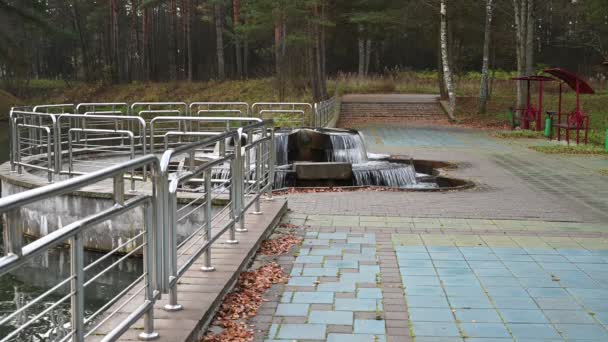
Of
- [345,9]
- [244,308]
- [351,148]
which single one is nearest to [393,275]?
[244,308]

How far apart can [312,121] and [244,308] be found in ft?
63.8

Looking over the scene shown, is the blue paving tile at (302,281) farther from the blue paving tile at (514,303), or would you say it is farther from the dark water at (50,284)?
the dark water at (50,284)

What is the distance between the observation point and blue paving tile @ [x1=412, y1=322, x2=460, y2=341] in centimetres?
489

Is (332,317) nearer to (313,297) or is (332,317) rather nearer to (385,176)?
(313,297)

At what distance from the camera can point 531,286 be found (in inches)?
241

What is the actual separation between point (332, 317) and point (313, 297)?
0.55m

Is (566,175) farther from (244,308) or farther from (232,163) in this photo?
(244,308)

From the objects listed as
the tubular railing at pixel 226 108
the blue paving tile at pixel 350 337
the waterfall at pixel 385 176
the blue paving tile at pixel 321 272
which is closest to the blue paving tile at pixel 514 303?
the blue paving tile at pixel 350 337

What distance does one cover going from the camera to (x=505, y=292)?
593 cm

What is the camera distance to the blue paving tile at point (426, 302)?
5543 millimetres

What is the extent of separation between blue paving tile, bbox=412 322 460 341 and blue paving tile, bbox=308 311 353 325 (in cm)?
48

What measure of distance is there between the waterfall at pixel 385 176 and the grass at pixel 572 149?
654cm

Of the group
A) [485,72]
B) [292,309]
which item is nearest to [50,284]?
[292,309]

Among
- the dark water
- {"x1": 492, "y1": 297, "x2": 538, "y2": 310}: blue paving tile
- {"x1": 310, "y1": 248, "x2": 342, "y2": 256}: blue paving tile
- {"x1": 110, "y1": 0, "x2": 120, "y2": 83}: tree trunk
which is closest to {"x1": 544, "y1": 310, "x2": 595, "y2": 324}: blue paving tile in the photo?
{"x1": 492, "y1": 297, "x2": 538, "y2": 310}: blue paving tile
